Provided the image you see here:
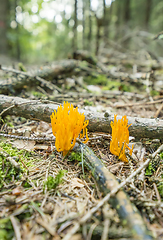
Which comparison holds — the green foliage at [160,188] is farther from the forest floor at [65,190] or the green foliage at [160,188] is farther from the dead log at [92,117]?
the dead log at [92,117]

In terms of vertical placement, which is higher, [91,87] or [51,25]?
[51,25]

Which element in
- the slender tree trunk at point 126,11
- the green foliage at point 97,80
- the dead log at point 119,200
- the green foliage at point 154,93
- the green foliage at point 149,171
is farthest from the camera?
the slender tree trunk at point 126,11

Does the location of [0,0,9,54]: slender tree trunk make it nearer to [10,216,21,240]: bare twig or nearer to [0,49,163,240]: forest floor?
[0,49,163,240]: forest floor

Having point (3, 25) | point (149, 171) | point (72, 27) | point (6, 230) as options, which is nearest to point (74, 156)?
point (149, 171)

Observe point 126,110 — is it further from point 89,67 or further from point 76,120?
point 89,67

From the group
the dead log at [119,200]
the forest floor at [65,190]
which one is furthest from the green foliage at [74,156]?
the dead log at [119,200]

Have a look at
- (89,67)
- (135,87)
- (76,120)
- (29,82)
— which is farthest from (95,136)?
(89,67)

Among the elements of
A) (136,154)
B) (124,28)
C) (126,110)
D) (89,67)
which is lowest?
(136,154)

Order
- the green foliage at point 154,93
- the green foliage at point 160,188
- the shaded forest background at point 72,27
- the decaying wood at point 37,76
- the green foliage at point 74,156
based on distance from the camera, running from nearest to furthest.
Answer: the green foliage at point 160,188 → the green foliage at point 74,156 → the decaying wood at point 37,76 → the green foliage at point 154,93 → the shaded forest background at point 72,27

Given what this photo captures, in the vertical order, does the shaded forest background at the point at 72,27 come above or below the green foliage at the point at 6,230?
above
